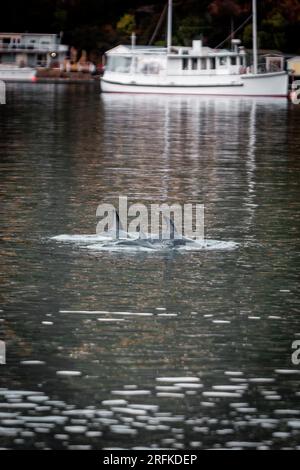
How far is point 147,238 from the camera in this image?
106ft

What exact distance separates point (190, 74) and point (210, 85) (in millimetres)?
2223

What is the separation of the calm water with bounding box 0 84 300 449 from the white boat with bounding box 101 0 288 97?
7448 cm

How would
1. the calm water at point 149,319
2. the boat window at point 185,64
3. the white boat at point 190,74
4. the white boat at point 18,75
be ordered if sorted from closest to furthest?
the calm water at point 149,319 < the white boat at point 190,74 < the boat window at point 185,64 < the white boat at point 18,75

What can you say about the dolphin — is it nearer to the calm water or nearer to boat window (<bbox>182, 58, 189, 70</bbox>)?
the calm water

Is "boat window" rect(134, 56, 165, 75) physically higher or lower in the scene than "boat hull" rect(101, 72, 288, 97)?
higher

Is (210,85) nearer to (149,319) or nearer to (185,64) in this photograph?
(185,64)

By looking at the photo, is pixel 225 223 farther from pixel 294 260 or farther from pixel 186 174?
pixel 186 174

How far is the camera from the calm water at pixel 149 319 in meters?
18.9

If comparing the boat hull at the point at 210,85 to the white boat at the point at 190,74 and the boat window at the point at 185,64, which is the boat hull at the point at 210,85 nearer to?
the white boat at the point at 190,74

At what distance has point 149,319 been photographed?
24328mm

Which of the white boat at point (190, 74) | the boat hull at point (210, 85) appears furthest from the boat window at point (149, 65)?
the boat hull at point (210, 85)

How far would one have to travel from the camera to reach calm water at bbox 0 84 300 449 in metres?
18.9

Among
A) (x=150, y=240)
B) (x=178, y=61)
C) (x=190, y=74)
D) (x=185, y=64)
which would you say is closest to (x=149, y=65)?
(x=178, y=61)

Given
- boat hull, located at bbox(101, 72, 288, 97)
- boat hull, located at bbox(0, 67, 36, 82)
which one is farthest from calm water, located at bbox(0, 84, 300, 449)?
boat hull, located at bbox(0, 67, 36, 82)
